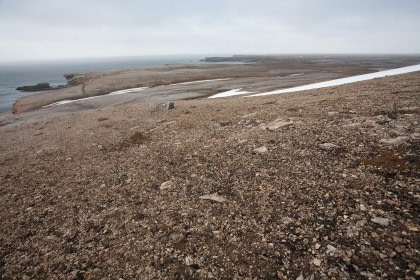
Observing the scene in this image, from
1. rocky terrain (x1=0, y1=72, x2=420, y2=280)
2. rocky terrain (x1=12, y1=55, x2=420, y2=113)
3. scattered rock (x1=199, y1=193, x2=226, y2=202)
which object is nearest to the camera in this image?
rocky terrain (x1=0, y1=72, x2=420, y2=280)

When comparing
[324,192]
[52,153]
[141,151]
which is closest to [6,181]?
[52,153]

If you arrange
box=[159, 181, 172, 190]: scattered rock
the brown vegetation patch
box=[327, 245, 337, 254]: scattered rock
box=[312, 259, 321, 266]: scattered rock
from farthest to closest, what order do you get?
box=[159, 181, 172, 190]: scattered rock < the brown vegetation patch < box=[327, 245, 337, 254]: scattered rock < box=[312, 259, 321, 266]: scattered rock

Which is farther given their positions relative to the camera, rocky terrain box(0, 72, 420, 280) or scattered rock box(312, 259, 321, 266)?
rocky terrain box(0, 72, 420, 280)

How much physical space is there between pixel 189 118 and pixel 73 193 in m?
9.70

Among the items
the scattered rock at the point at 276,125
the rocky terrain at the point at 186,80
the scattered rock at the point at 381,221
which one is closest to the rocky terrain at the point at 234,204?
the scattered rock at the point at 381,221

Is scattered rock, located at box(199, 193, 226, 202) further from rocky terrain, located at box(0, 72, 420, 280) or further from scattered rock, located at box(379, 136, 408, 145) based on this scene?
scattered rock, located at box(379, 136, 408, 145)

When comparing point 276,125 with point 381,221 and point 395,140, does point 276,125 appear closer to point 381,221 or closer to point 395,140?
point 395,140

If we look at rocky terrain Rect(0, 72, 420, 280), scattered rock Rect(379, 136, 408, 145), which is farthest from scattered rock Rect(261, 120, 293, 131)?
scattered rock Rect(379, 136, 408, 145)

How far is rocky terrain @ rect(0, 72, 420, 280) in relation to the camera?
501 centimetres

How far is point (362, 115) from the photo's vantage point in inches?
455

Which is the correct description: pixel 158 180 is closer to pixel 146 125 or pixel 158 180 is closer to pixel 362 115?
pixel 146 125

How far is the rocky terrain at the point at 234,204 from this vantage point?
16.4ft

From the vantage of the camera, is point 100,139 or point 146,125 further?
point 146,125

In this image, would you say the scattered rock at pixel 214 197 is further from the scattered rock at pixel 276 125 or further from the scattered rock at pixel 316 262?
the scattered rock at pixel 276 125
